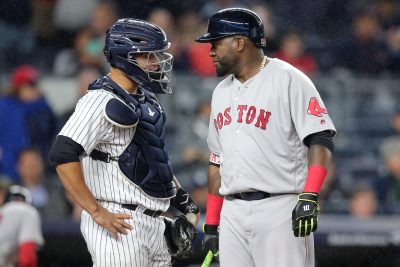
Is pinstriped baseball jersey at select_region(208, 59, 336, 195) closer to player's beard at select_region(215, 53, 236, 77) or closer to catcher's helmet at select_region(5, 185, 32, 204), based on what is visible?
player's beard at select_region(215, 53, 236, 77)

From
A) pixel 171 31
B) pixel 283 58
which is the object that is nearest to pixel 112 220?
pixel 283 58

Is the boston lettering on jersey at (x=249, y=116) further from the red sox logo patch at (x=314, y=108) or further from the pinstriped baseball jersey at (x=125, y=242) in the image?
the pinstriped baseball jersey at (x=125, y=242)

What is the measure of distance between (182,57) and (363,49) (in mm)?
1841

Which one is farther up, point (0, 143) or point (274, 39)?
point (274, 39)

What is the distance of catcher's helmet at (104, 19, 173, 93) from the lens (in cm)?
429

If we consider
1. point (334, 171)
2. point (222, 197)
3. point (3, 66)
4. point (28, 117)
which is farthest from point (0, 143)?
point (222, 197)

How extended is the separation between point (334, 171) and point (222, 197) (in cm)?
353

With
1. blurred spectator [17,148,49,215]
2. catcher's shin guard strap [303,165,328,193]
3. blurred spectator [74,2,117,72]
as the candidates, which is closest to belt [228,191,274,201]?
catcher's shin guard strap [303,165,328,193]

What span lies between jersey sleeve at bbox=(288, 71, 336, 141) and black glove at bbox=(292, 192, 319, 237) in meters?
0.29

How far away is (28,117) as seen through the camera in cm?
818

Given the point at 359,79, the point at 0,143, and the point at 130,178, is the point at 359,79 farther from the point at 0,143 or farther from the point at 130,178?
the point at 130,178

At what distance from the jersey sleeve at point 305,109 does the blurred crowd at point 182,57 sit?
9.88 feet

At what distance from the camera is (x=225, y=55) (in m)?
4.51

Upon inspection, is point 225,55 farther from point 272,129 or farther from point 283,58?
point 283,58
